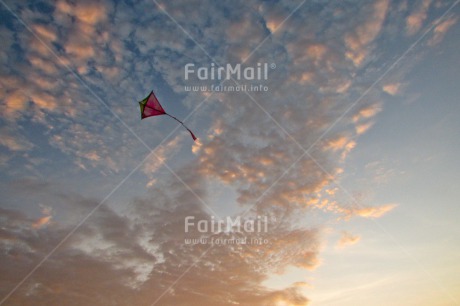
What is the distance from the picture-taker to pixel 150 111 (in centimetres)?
3019
